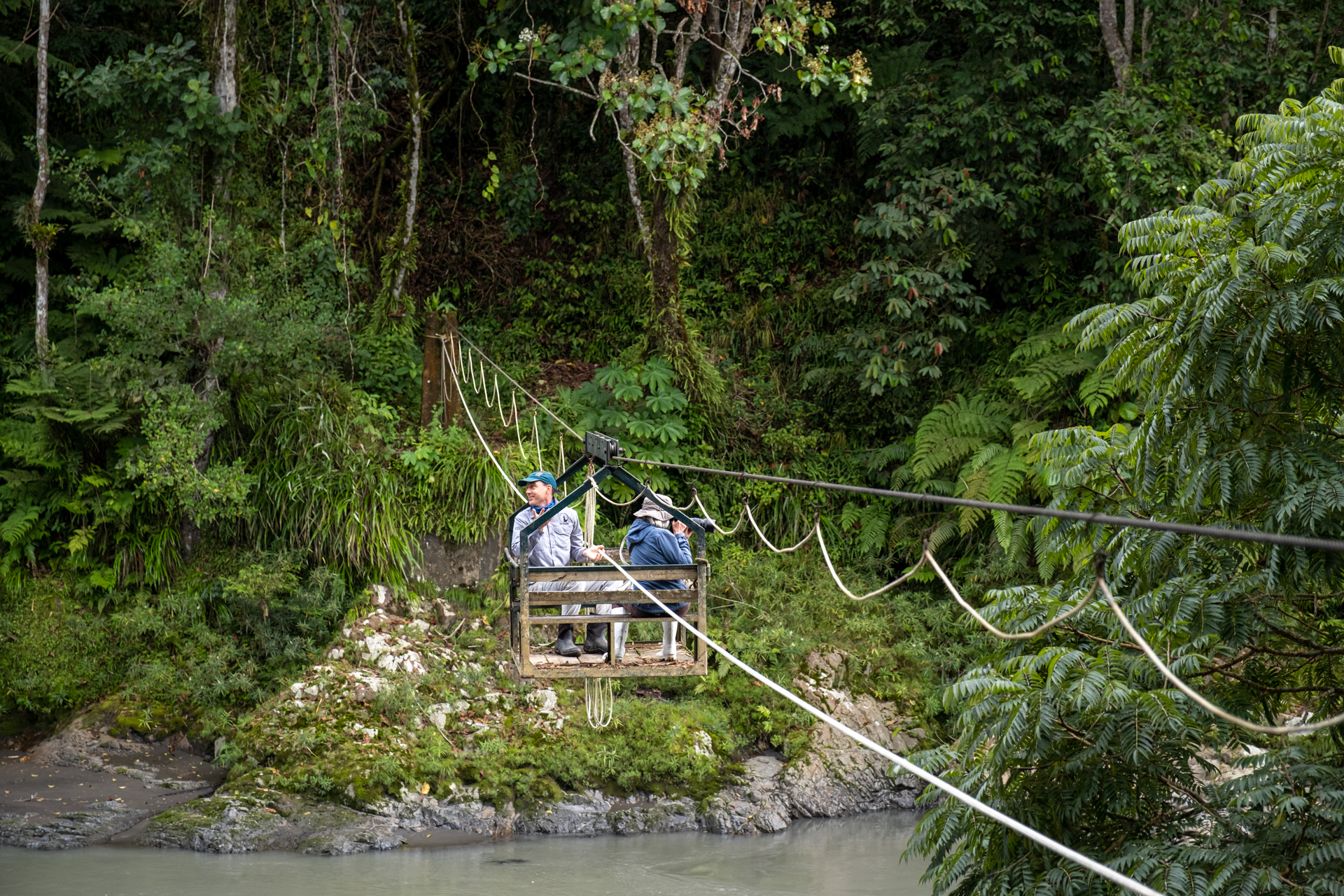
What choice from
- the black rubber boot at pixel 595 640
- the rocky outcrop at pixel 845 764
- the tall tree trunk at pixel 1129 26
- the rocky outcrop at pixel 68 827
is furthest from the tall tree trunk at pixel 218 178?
the tall tree trunk at pixel 1129 26

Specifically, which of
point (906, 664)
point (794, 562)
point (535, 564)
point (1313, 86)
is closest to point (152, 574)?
point (535, 564)

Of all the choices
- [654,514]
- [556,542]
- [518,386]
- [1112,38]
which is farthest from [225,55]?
[1112,38]

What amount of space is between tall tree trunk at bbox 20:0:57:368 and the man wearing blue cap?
205 inches

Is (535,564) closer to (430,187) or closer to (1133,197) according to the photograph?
(1133,197)

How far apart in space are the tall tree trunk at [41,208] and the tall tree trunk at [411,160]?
9.63 feet

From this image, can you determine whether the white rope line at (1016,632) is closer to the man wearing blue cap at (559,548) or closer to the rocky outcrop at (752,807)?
the man wearing blue cap at (559,548)

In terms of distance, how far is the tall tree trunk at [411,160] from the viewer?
11.2 m

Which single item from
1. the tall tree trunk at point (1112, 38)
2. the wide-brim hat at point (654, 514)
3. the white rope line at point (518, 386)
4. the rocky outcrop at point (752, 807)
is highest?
the tall tree trunk at point (1112, 38)

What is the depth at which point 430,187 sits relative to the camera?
1320cm

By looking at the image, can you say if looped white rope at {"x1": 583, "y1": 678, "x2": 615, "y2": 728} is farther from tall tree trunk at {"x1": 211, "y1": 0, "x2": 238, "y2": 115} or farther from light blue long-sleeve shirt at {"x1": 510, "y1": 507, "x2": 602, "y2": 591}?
tall tree trunk at {"x1": 211, "y1": 0, "x2": 238, "y2": 115}

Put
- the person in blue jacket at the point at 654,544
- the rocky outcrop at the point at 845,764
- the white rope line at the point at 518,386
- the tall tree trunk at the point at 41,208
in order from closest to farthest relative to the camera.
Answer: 1. the person in blue jacket at the point at 654,544
2. the tall tree trunk at the point at 41,208
3. the rocky outcrop at the point at 845,764
4. the white rope line at the point at 518,386

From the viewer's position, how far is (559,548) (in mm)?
6645

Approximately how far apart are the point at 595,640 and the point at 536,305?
6860 mm

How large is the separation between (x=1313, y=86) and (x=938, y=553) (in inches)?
206
